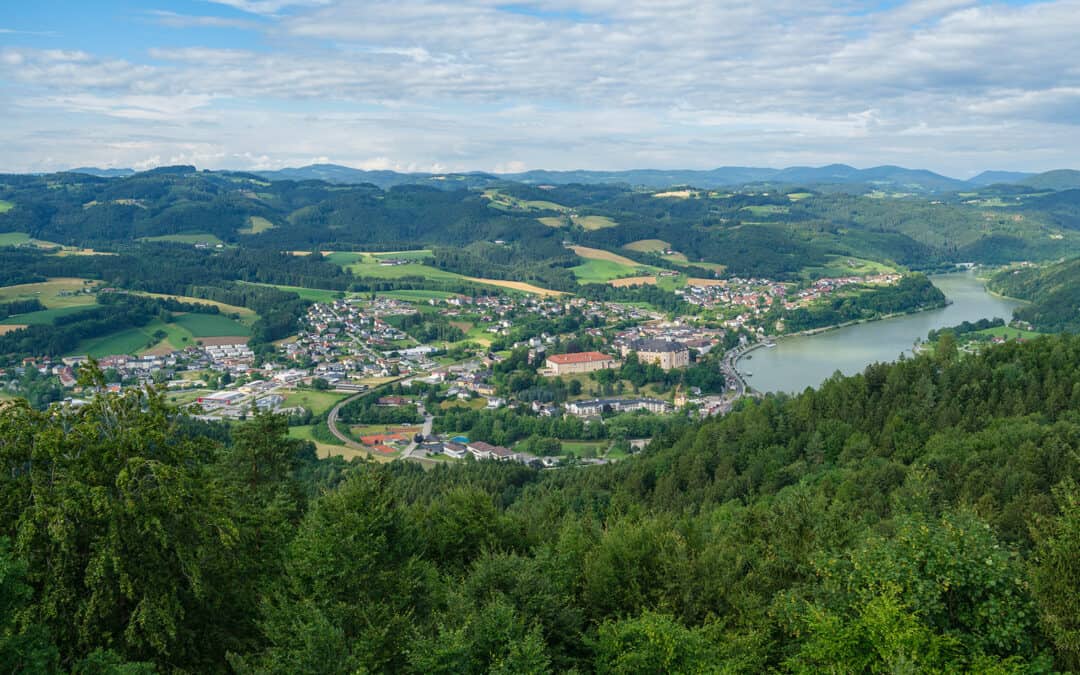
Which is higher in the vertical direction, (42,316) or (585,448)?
(42,316)

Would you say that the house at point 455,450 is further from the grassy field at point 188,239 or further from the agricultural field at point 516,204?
the agricultural field at point 516,204

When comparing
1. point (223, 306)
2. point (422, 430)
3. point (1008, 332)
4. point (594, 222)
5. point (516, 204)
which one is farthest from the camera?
point (516, 204)

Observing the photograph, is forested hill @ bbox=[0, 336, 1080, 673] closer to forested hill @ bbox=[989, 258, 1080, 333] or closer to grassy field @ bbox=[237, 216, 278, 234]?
forested hill @ bbox=[989, 258, 1080, 333]

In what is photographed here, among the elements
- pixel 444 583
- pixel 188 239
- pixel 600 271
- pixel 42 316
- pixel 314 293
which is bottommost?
pixel 314 293

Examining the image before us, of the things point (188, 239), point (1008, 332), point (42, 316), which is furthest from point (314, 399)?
point (188, 239)

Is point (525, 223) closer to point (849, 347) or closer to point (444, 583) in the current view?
point (849, 347)

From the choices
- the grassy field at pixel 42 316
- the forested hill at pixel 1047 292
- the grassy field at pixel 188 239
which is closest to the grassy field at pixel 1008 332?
the forested hill at pixel 1047 292

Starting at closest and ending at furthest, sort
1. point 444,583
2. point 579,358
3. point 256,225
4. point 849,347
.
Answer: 1. point 444,583
2. point 579,358
3. point 849,347
4. point 256,225
